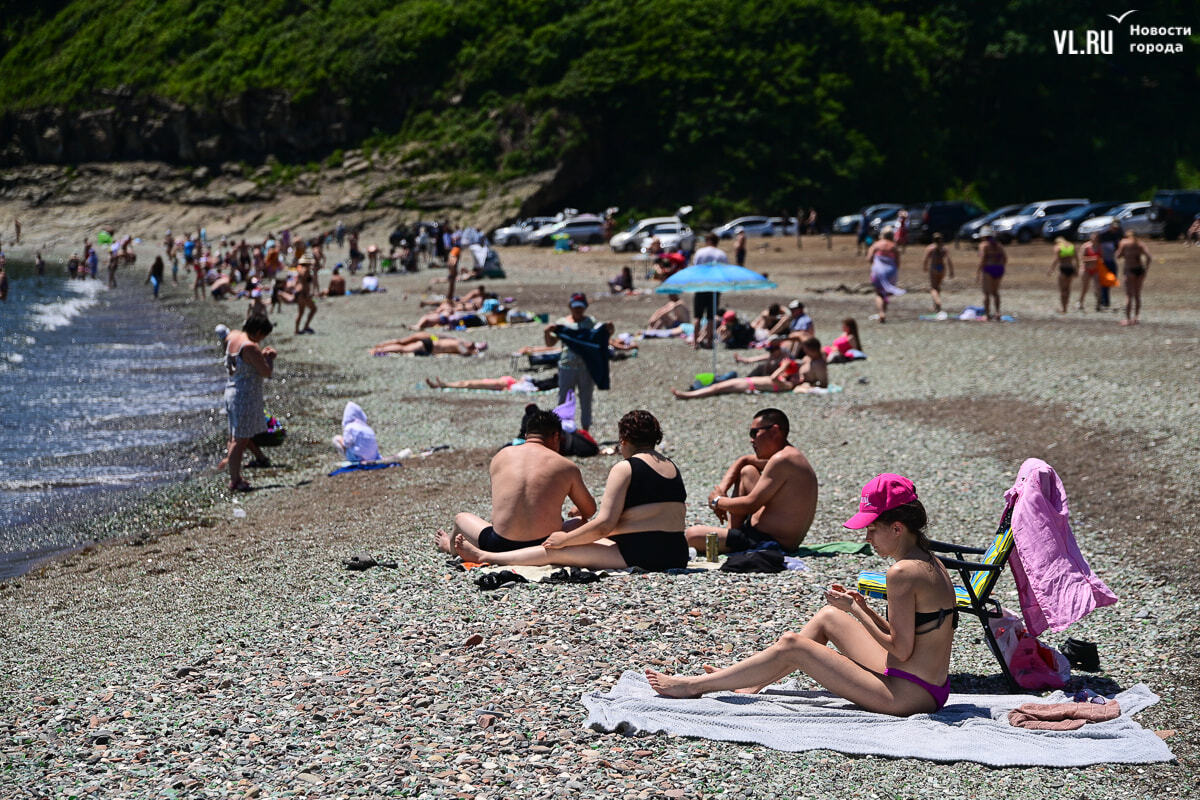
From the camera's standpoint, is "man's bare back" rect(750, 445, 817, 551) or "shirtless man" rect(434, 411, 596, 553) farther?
"man's bare back" rect(750, 445, 817, 551)

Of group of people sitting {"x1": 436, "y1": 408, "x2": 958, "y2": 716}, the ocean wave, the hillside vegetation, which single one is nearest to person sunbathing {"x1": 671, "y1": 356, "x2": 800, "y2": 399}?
group of people sitting {"x1": 436, "y1": 408, "x2": 958, "y2": 716}

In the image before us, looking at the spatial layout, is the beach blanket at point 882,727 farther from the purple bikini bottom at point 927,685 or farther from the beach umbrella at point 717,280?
the beach umbrella at point 717,280

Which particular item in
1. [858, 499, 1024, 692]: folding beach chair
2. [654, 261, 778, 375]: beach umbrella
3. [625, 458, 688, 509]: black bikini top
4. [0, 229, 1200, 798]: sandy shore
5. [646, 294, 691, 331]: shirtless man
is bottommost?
[0, 229, 1200, 798]: sandy shore

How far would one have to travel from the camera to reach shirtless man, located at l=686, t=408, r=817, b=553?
8.30 m

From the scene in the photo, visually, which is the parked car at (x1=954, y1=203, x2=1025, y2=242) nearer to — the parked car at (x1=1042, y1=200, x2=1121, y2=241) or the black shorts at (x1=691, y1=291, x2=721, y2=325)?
→ the parked car at (x1=1042, y1=200, x2=1121, y2=241)

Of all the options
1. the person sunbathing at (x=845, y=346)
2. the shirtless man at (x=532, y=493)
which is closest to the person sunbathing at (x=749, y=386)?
the person sunbathing at (x=845, y=346)

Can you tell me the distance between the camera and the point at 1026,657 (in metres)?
6.09

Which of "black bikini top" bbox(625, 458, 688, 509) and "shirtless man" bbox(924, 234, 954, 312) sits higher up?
"shirtless man" bbox(924, 234, 954, 312)

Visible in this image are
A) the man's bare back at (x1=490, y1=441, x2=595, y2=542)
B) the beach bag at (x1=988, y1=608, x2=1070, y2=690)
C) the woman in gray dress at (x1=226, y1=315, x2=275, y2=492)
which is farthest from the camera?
the woman in gray dress at (x1=226, y1=315, x2=275, y2=492)

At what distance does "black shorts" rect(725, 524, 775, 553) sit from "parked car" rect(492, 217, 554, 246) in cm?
4644

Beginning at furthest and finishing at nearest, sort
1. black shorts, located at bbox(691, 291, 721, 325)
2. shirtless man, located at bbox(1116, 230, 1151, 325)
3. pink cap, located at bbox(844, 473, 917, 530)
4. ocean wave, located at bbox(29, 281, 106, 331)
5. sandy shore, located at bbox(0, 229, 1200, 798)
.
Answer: ocean wave, located at bbox(29, 281, 106, 331) → shirtless man, located at bbox(1116, 230, 1151, 325) → black shorts, located at bbox(691, 291, 721, 325) → pink cap, located at bbox(844, 473, 917, 530) → sandy shore, located at bbox(0, 229, 1200, 798)

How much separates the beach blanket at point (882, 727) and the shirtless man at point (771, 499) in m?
2.60

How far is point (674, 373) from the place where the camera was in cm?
1875

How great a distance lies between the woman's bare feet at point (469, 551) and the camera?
8.23 metres
